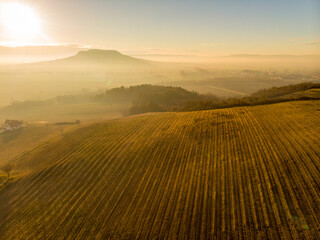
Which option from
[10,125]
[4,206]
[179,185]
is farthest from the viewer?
[10,125]

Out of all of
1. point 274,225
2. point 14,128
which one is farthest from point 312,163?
point 14,128

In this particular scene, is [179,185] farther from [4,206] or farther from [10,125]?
[10,125]

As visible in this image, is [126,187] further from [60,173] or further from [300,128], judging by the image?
[300,128]

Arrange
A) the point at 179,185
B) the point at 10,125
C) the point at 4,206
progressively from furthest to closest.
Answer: the point at 10,125
the point at 4,206
the point at 179,185

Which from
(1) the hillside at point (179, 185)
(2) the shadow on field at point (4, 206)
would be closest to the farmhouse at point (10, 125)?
(1) the hillside at point (179, 185)

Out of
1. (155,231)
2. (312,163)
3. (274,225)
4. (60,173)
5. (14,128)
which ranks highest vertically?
(312,163)

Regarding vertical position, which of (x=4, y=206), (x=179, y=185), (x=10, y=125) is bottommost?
(x=10, y=125)

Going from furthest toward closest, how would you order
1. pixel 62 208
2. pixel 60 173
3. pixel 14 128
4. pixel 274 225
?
1. pixel 14 128
2. pixel 60 173
3. pixel 62 208
4. pixel 274 225

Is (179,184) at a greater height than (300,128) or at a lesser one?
lesser

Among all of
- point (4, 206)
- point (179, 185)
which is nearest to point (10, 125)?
point (4, 206)
